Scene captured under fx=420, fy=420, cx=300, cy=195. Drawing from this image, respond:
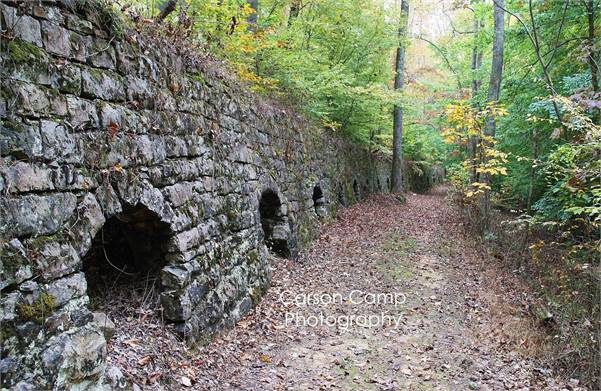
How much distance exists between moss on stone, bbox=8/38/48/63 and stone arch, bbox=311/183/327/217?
29.5 feet

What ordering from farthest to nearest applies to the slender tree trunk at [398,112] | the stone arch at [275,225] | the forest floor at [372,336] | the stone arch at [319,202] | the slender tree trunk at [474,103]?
the slender tree trunk at [398,112] < the slender tree trunk at [474,103] < the stone arch at [319,202] < the stone arch at [275,225] < the forest floor at [372,336]

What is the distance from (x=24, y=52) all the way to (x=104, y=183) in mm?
1113

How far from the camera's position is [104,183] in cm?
349

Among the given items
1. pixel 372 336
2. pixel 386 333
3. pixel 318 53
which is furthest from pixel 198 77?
pixel 318 53

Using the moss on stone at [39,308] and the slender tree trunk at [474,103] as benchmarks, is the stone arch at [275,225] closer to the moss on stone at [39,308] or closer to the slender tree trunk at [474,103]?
the slender tree trunk at [474,103]

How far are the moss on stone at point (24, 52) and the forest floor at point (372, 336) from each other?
241cm

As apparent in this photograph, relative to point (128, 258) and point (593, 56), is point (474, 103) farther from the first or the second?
point (128, 258)

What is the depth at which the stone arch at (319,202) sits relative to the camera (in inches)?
461

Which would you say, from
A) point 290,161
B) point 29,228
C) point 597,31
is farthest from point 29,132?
point 597,31

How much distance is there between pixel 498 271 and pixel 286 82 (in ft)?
20.7

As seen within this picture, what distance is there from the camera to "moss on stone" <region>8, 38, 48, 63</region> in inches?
108

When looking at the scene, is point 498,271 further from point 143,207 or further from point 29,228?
point 29,228

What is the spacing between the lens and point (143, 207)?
406cm

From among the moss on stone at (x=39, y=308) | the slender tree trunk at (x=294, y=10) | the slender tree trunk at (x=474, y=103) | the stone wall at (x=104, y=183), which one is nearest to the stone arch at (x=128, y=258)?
the stone wall at (x=104, y=183)
